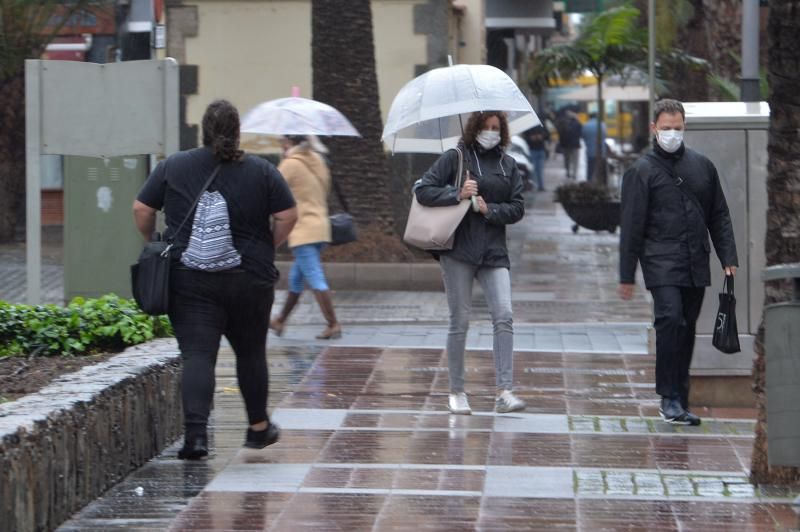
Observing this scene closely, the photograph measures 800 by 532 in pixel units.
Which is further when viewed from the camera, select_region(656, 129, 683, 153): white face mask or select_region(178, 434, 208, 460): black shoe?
select_region(656, 129, 683, 153): white face mask

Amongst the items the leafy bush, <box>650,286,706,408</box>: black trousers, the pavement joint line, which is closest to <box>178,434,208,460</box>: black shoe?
the pavement joint line

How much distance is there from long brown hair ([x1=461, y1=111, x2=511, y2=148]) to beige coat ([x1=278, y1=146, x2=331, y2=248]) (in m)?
3.32

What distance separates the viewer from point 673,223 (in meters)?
8.12

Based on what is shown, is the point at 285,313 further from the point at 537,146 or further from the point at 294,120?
the point at 537,146

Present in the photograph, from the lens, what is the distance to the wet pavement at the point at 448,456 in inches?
243

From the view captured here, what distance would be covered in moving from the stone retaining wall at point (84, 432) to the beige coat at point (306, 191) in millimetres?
3899

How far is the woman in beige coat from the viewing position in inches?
460

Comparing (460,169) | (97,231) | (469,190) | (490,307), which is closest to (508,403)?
(490,307)

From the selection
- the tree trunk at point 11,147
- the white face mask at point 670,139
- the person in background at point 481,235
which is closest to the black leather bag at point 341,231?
the person in background at point 481,235

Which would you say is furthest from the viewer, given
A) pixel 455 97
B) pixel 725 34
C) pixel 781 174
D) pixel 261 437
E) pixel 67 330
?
pixel 725 34

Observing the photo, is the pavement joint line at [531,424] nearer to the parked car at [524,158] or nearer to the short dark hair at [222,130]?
the short dark hair at [222,130]

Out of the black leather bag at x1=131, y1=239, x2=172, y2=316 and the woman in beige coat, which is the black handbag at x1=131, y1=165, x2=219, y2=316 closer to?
the black leather bag at x1=131, y1=239, x2=172, y2=316

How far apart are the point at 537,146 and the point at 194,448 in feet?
82.1

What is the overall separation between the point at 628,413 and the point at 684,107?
180cm
